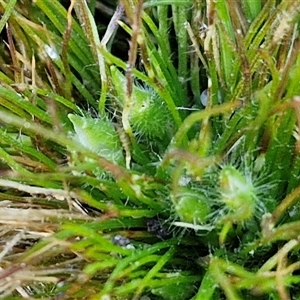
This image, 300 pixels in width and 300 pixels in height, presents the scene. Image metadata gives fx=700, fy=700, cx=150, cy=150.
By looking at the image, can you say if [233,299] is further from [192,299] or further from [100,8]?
[100,8]

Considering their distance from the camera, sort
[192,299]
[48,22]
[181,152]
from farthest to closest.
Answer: [48,22], [192,299], [181,152]

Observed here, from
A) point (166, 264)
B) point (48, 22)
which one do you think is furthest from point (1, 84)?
point (166, 264)

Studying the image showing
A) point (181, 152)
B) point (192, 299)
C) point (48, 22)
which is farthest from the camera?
point (48, 22)

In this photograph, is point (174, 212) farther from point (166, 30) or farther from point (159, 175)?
point (166, 30)

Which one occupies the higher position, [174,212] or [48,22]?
[48,22]

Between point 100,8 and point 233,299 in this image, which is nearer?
point 233,299

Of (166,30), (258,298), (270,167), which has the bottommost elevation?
(258,298)
